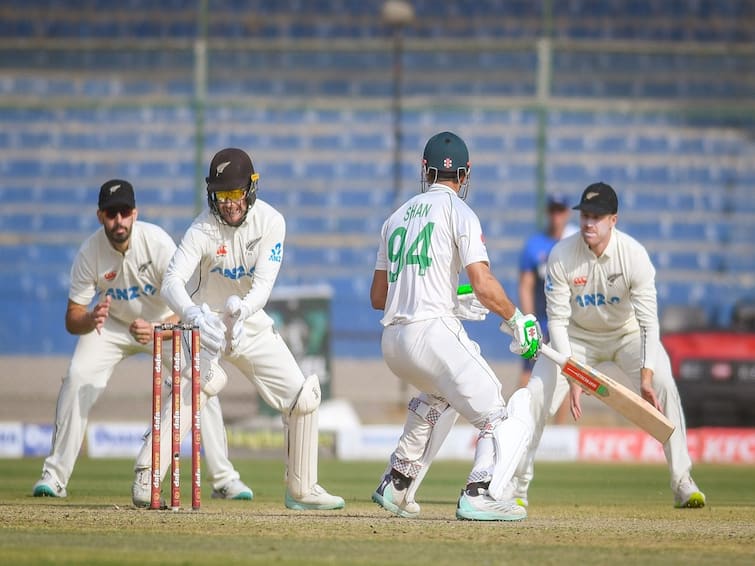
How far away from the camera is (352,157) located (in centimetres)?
1616

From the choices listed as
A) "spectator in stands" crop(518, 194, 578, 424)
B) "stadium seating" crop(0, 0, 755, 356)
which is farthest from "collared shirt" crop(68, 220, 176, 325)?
"stadium seating" crop(0, 0, 755, 356)

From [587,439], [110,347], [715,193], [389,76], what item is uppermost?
[389,76]

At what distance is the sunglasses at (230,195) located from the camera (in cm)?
657

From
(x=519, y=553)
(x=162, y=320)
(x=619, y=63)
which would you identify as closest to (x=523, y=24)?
(x=619, y=63)

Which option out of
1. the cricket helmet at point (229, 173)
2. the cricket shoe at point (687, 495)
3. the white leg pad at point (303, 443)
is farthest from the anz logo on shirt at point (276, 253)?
the cricket shoe at point (687, 495)

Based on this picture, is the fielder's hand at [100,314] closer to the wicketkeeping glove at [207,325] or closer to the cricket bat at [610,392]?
the wicketkeeping glove at [207,325]

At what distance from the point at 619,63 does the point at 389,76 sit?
2914mm

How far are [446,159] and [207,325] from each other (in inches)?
54.2

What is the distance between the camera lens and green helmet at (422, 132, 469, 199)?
6.21 metres

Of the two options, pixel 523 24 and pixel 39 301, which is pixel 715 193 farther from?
pixel 39 301

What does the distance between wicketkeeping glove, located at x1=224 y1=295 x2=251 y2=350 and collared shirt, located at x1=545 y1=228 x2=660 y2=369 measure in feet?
5.90

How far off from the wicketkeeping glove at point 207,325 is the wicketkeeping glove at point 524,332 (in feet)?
4.46

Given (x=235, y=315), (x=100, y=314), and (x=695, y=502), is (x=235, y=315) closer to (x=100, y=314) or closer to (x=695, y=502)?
(x=100, y=314)

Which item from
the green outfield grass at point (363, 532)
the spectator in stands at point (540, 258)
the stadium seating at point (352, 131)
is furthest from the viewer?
the stadium seating at point (352, 131)
